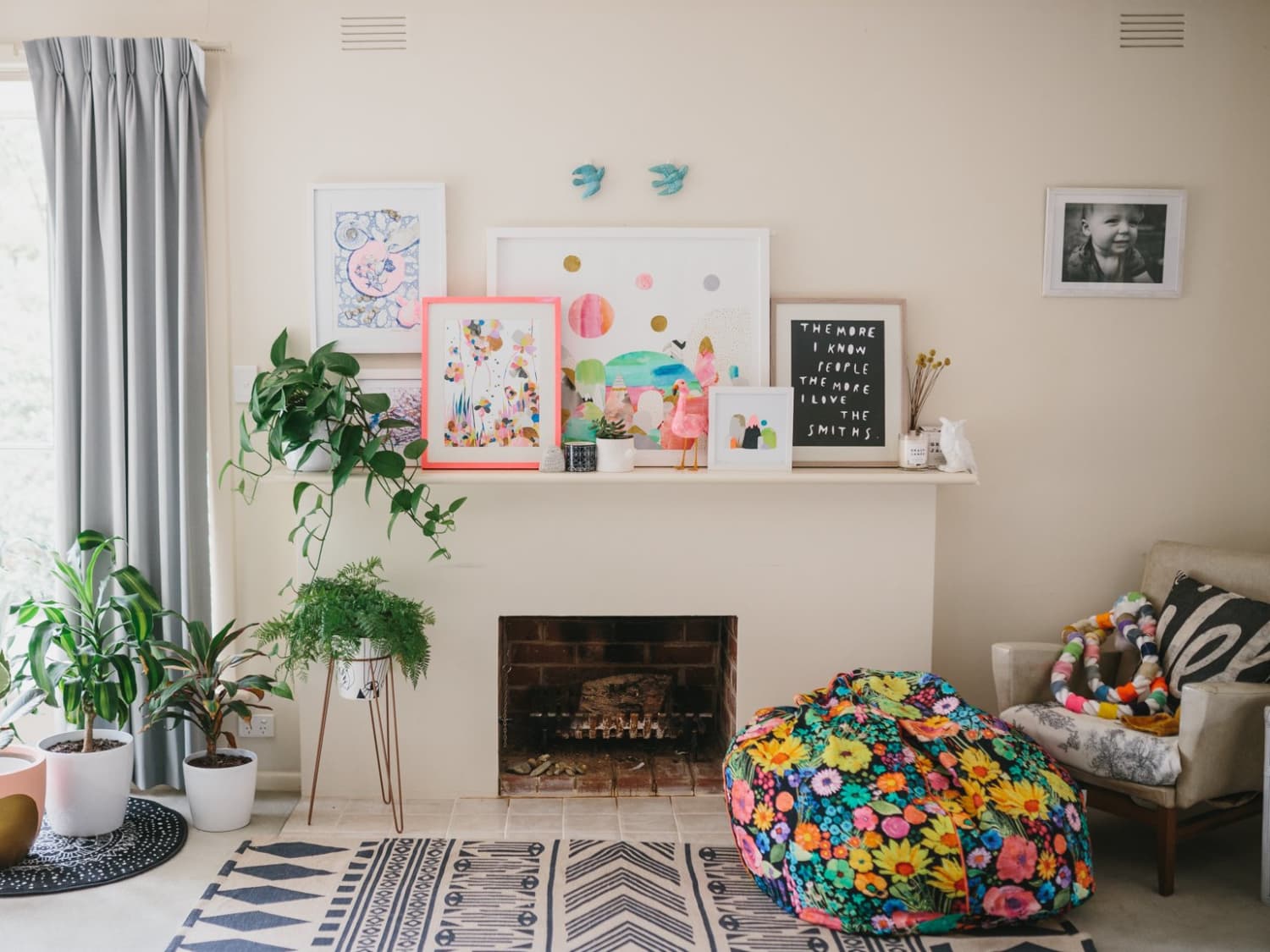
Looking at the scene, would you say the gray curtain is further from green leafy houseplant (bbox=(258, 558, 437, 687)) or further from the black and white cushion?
the black and white cushion

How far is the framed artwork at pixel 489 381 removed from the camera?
3092 mm

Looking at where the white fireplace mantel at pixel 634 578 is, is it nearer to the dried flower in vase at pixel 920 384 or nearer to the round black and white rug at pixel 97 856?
the dried flower in vase at pixel 920 384

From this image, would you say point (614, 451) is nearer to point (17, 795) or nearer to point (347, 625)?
point (347, 625)

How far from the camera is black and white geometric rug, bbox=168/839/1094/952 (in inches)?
93.8

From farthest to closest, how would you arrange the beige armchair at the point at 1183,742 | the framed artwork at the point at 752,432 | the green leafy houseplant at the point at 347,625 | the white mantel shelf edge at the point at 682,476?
the framed artwork at the point at 752,432
the white mantel shelf edge at the point at 682,476
the green leafy houseplant at the point at 347,625
the beige armchair at the point at 1183,742

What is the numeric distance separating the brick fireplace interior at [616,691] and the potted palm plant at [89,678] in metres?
1.11

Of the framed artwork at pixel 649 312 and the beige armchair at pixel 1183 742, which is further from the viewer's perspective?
the framed artwork at pixel 649 312

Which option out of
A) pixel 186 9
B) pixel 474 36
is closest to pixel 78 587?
pixel 186 9

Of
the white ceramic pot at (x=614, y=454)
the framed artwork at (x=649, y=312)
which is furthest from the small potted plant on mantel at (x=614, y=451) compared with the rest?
the framed artwork at (x=649, y=312)

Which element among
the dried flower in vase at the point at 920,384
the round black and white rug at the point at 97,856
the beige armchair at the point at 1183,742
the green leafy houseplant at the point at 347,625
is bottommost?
the round black and white rug at the point at 97,856

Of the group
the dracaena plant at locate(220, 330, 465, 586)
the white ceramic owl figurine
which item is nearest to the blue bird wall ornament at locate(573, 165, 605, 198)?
the dracaena plant at locate(220, 330, 465, 586)

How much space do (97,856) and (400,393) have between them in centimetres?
153

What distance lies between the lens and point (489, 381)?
3.11 meters

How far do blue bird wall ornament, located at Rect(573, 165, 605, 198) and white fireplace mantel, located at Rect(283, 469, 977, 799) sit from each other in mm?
907
